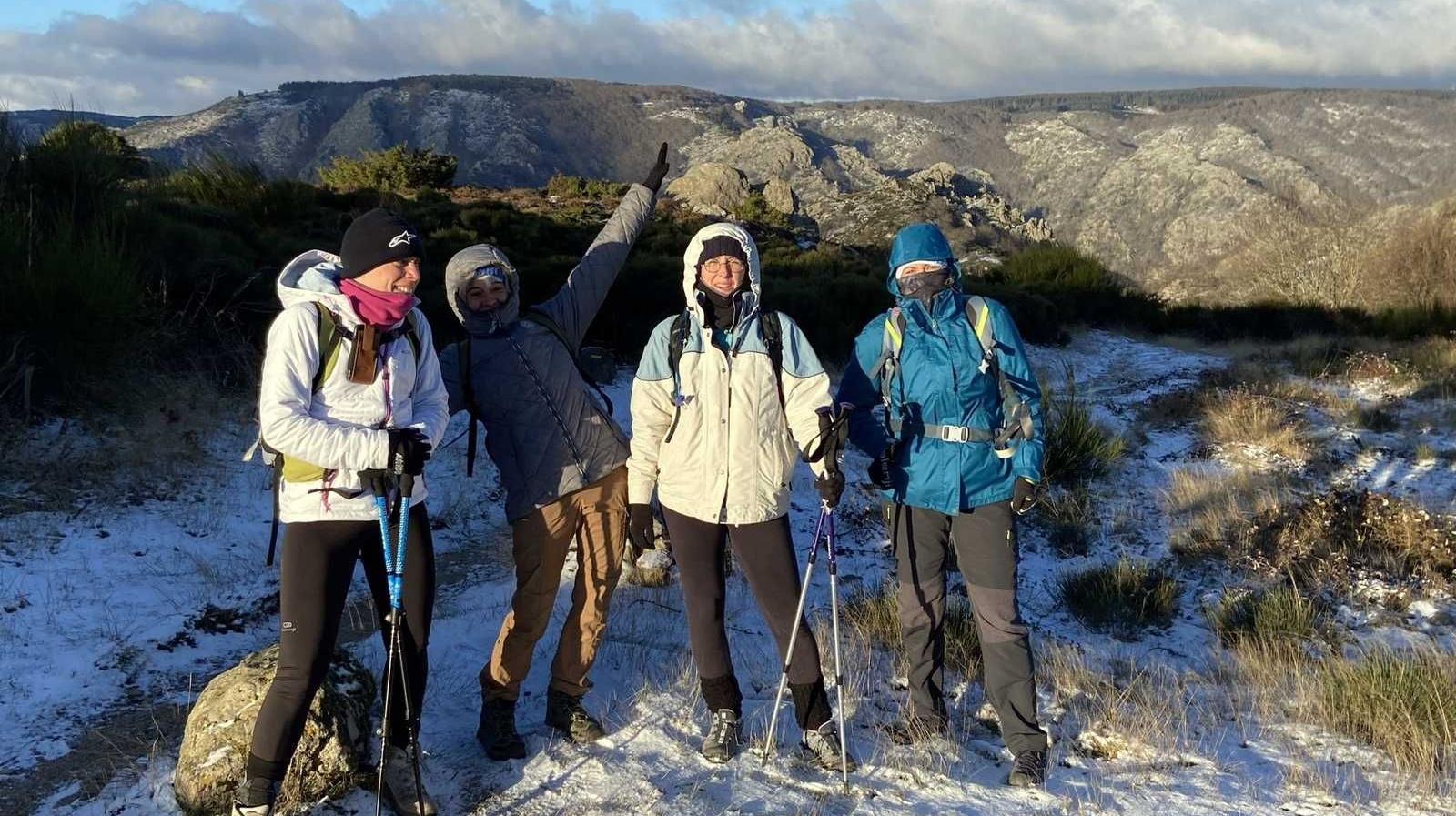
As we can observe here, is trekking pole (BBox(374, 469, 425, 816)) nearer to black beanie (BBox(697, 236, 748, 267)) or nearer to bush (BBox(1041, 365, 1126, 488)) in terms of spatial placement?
black beanie (BBox(697, 236, 748, 267))

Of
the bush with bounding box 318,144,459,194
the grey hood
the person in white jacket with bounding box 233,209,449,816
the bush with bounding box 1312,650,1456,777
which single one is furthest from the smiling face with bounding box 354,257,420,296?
the bush with bounding box 318,144,459,194

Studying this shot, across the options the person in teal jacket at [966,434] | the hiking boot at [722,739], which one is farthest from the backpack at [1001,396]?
the hiking boot at [722,739]

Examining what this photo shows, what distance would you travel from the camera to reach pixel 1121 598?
5516mm

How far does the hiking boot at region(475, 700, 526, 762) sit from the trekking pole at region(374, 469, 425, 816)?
0.35 metres

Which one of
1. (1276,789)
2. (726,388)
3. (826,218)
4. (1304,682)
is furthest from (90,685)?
(826,218)

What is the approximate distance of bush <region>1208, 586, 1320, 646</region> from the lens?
16.5 feet

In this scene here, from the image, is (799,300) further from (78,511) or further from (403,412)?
(403,412)

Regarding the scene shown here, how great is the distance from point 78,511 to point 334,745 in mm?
3182

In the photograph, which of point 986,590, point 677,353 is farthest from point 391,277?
point 986,590

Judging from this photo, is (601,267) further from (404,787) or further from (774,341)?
(404,787)

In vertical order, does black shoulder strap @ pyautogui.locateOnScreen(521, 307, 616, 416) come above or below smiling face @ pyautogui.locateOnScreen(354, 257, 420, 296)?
below

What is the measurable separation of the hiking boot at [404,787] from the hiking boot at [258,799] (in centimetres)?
37

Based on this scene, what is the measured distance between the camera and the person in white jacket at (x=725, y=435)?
307cm

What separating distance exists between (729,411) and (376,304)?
3.84ft
